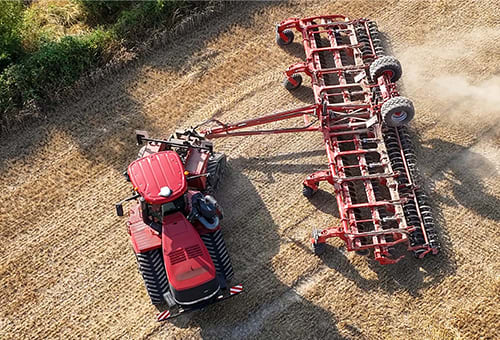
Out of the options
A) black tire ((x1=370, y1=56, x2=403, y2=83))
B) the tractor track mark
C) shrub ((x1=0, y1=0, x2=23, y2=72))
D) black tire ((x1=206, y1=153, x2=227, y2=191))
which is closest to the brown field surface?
the tractor track mark

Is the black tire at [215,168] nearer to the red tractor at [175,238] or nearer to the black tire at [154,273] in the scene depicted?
the red tractor at [175,238]

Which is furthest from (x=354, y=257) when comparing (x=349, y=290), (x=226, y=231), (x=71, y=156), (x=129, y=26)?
(x=129, y=26)

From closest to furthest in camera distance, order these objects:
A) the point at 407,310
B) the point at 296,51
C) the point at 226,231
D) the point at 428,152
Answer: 1. the point at 407,310
2. the point at 226,231
3. the point at 428,152
4. the point at 296,51

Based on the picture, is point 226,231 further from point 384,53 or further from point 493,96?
point 493,96

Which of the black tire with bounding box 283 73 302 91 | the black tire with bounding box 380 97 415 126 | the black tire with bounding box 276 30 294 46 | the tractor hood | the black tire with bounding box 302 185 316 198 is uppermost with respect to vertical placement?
the black tire with bounding box 276 30 294 46

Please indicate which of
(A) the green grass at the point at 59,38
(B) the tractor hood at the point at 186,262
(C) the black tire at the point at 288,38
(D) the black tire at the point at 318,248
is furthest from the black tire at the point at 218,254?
(C) the black tire at the point at 288,38

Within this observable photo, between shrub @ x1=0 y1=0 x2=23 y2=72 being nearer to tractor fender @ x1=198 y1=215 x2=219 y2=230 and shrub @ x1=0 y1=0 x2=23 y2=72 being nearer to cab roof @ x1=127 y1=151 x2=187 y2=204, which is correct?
cab roof @ x1=127 y1=151 x2=187 y2=204

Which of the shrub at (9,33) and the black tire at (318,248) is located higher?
the shrub at (9,33)
